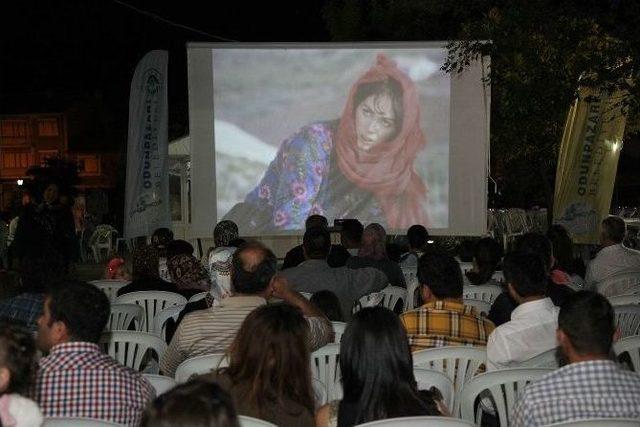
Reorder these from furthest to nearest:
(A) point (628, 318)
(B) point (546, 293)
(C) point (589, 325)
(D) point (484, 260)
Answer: (D) point (484, 260), (A) point (628, 318), (B) point (546, 293), (C) point (589, 325)

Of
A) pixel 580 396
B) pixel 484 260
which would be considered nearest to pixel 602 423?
pixel 580 396

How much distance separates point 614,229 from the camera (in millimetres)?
7090

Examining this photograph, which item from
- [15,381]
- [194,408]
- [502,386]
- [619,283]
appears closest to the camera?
[194,408]

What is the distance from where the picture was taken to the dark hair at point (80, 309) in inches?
123

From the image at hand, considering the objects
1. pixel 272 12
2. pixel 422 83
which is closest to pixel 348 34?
pixel 272 12

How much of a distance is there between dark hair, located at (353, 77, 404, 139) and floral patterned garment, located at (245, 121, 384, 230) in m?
0.49

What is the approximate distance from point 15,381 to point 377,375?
1119 millimetres

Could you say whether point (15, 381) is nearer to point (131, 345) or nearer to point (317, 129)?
point (131, 345)

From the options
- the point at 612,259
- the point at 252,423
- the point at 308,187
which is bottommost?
the point at 252,423

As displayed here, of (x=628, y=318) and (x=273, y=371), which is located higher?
(x=273, y=371)

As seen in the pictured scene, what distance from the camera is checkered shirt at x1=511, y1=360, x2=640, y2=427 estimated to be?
293 centimetres

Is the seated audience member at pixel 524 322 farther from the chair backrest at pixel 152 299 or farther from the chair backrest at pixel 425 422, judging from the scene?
the chair backrest at pixel 152 299

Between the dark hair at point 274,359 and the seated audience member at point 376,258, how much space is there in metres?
3.97

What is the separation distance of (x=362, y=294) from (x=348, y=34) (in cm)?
1785
